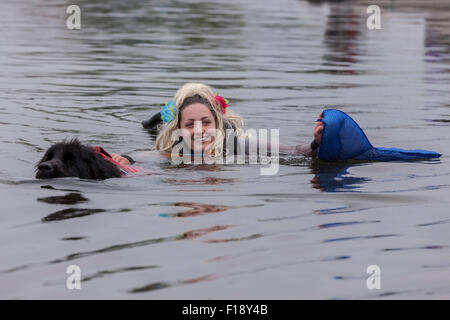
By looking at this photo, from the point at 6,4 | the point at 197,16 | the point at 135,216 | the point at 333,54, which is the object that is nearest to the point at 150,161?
the point at 135,216

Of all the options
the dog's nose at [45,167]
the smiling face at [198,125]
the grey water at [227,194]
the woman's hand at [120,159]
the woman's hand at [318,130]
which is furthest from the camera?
the smiling face at [198,125]

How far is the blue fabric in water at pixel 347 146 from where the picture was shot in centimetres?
796

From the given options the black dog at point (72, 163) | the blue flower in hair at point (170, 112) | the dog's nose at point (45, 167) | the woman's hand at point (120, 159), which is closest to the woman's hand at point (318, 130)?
the blue flower in hair at point (170, 112)

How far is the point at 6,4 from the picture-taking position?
108 feet

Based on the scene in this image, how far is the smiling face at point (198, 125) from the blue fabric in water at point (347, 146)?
1.04 metres

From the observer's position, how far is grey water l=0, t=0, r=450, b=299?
4809 millimetres

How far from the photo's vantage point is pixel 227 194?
686 cm

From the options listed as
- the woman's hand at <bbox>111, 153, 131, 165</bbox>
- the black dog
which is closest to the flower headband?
the woman's hand at <bbox>111, 153, 131, 165</bbox>

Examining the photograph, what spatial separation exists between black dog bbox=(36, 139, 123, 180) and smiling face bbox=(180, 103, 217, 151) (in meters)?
1.39

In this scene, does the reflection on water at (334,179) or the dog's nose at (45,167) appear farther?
the reflection on water at (334,179)

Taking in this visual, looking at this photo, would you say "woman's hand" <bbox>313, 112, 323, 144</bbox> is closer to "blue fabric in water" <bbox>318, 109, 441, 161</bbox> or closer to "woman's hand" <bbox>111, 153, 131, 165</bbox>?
"blue fabric in water" <bbox>318, 109, 441, 161</bbox>

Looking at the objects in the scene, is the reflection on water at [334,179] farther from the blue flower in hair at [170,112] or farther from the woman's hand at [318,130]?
the blue flower in hair at [170,112]

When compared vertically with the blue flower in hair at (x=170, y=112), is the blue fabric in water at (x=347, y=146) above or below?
below

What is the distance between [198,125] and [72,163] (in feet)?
5.50
